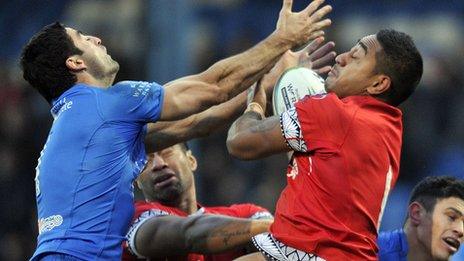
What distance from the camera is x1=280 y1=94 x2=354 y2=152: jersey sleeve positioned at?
5.46 m

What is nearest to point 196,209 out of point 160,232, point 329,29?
point 160,232

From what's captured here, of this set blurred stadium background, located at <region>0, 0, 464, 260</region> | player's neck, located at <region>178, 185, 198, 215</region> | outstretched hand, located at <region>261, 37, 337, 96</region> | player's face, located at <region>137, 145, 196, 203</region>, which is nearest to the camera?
outstretched hand, located at <region>261, 37, 337, 96</region>

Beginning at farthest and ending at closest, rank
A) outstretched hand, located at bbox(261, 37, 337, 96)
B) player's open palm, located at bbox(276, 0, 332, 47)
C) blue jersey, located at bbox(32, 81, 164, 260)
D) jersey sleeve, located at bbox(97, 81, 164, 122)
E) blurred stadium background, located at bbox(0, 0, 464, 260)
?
1. blurred stadium background, located at bbox(0, 0, 464, 260)
2. outstretched hand, located at bbox(261, 37, 337, 96)
3. player's open palm, located at bbox(276, 0, 332, 47)
4. jersey sleeve, located at bbox(97, 81, 164, 122)
5. blue jersey, located at bbox(32, 81, 164, 260)

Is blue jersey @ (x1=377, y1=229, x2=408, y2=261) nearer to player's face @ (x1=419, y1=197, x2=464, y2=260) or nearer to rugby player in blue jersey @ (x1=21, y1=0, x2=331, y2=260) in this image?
player's face @ (x1=419, y1=197, x2=464, y2=260)

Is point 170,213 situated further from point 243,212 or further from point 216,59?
point 216,59

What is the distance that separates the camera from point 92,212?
5.82m

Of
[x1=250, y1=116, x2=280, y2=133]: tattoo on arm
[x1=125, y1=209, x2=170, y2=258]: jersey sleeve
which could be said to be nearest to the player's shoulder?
[x1=125, y1=209, x2=170, y2=258]: jersey sleeve

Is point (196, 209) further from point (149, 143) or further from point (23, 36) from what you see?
point (23, 36)

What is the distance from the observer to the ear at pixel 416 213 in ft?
23.1

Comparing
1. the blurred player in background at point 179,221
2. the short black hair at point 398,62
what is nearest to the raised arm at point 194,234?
the blurred player in background at point 179,221

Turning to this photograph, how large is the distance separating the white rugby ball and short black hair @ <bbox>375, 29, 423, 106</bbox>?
0.44m

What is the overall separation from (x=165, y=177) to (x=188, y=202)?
0.75ft

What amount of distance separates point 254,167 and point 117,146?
11.6 ft

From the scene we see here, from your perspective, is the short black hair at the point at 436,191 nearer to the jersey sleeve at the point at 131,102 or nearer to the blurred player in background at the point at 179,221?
the blurred player in background at the point at 179,221
